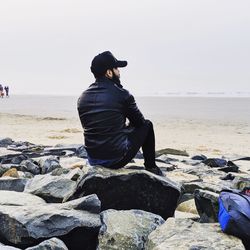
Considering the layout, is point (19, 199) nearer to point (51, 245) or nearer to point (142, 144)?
point (51, 245)

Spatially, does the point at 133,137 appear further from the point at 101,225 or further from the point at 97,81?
the point at 101,225

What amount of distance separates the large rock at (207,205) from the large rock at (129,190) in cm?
38

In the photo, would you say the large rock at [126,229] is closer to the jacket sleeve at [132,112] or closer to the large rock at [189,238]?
the large rock at [189,238]

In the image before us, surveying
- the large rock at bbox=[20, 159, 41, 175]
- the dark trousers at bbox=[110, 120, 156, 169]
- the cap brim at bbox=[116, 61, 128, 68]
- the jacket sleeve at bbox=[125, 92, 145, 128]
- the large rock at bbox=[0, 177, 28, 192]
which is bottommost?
the large rock at bbox=[20, 159, 41, 175]

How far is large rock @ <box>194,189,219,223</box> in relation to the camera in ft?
16.8

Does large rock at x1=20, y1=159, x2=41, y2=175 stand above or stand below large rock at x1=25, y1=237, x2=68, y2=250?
below

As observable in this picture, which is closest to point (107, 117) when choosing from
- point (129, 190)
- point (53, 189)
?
point (129, 190)

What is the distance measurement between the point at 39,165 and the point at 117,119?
3601 mm

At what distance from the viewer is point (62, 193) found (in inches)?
232

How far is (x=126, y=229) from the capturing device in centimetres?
450

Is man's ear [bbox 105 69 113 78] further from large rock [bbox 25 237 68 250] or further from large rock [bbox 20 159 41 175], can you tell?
large rock [bbox 20 159 41 175]

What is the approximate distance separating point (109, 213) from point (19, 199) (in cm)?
125

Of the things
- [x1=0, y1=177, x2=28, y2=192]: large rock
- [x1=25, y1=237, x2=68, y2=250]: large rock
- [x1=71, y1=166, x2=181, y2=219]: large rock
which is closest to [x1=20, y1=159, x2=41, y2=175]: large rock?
[x1=0, y1=177, x2=28, y2=192]: large rock

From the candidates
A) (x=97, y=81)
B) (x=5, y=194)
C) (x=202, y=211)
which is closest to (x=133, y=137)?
(x=97, y=81)
